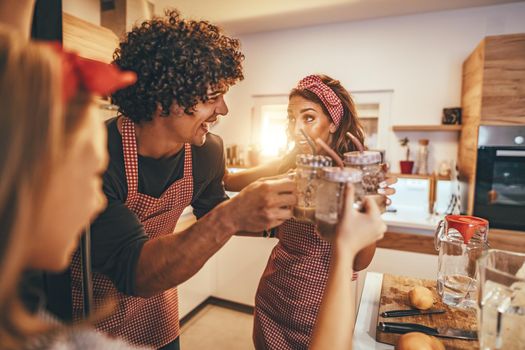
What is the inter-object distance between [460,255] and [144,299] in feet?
3.63

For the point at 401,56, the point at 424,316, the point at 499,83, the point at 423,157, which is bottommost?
the point at 424,316

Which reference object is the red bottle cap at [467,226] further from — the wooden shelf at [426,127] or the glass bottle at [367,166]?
the wooden shelf at [426,127]

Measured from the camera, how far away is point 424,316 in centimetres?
95

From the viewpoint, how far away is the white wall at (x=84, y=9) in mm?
2307

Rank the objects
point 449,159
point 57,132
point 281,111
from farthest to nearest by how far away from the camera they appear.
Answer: point 281,111 < point 449,159 < point 57,132

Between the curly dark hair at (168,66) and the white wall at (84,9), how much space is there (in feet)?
5.29

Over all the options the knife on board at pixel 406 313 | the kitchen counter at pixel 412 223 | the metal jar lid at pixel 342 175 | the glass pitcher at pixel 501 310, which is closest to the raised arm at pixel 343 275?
the metal jar lid at pixel 342 175

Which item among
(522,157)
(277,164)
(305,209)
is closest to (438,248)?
(305,209)

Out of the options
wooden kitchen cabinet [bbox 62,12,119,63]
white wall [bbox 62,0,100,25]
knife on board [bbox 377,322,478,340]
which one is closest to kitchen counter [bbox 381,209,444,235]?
knife on board [bbox 377,322,478,340]

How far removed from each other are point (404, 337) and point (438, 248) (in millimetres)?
433

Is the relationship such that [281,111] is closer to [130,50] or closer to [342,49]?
[342,49]

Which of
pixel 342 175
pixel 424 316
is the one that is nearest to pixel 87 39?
pixel 342 175

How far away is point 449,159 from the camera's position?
9.38ft

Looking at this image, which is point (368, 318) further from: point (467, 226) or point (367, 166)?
point (367, 166)
